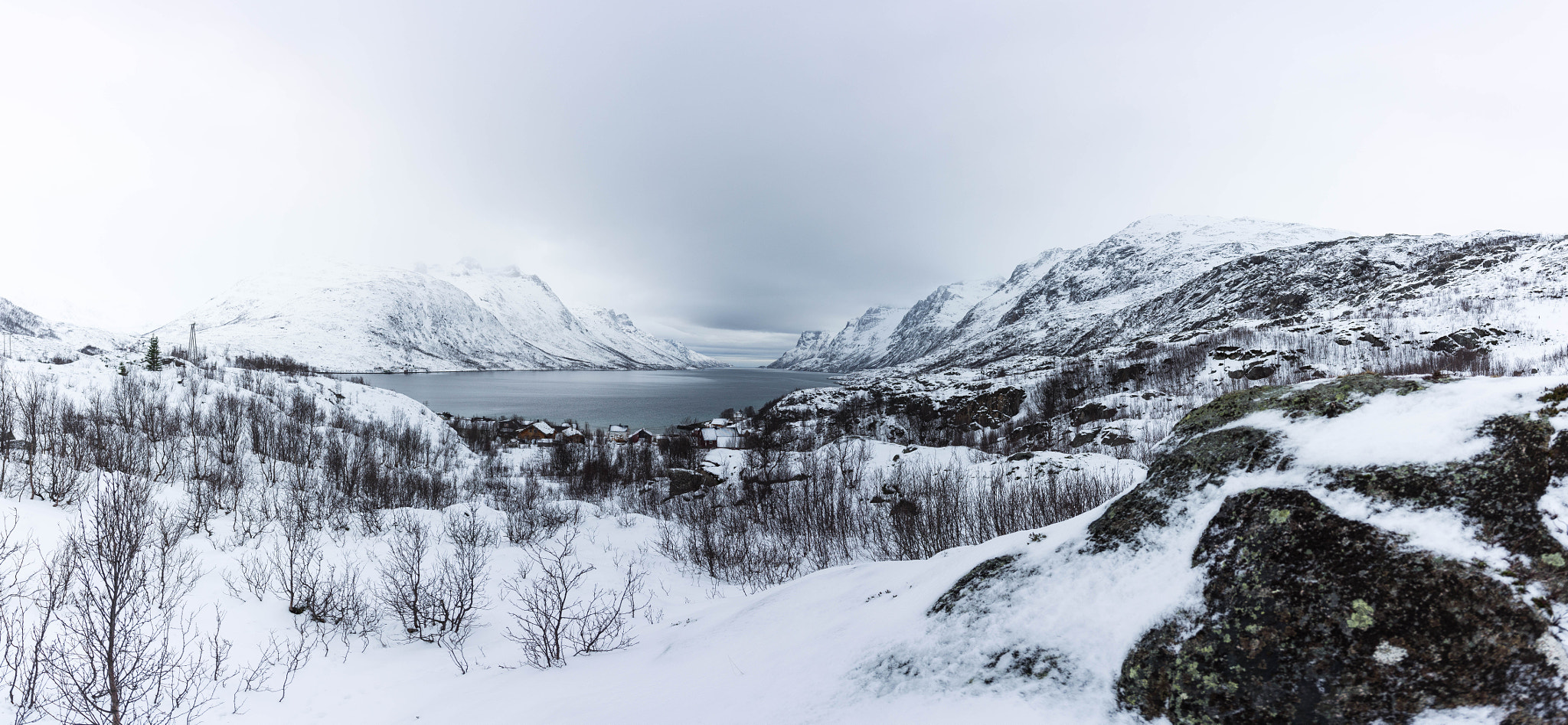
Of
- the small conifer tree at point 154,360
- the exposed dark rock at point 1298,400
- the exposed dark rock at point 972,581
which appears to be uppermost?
the small conifer tree at point 154,360

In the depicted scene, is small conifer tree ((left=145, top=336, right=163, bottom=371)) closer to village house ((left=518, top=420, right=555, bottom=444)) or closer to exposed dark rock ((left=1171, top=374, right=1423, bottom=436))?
village house ((left=518, top=420, right=555, bottom=444))

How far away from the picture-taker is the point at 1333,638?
227 cm

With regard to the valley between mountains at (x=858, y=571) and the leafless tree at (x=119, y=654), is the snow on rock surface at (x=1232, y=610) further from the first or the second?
the leafless tree at (x=119, y=654)

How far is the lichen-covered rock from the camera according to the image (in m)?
1.97

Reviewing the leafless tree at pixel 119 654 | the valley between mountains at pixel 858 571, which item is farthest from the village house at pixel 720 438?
the leafless tree at pixel 119 654

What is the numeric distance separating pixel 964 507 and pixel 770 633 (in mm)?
12329

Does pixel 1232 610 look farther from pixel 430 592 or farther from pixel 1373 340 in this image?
pixel 1373 340

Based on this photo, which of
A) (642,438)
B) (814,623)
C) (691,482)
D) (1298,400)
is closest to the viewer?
(1298,400)

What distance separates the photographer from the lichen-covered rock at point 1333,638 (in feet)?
6.47

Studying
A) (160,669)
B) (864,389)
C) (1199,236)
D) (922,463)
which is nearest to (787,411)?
(864,389)

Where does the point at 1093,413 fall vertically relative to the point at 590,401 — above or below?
above

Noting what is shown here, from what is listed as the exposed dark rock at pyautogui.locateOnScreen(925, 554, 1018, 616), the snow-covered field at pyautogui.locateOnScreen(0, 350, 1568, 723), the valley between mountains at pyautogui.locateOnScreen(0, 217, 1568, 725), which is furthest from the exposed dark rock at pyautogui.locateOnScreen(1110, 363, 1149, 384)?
the exposed dark rock at pyautogui.locateOnScreen(925, 554, 1018, 616)

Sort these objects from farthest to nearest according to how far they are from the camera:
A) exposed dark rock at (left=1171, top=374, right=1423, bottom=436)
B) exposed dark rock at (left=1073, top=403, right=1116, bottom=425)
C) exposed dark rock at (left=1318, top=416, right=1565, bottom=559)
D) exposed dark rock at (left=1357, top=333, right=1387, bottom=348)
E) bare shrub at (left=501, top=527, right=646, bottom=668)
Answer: exposed dark rock at (left=1357, top=333, right=1387, bottom=348), exposed dark rock at (left=1073, top=403, right=1116, bottom=425), bare shrub at (left=501, top=527, right=646, bottom=668), exposed dark rock at (left=1171, top=374, right=1423, bottom=436), exposed dark rock at (left=1318, top=416, right=1565, bottom=559)

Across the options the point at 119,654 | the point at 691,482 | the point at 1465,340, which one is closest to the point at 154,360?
the point at 691,482
